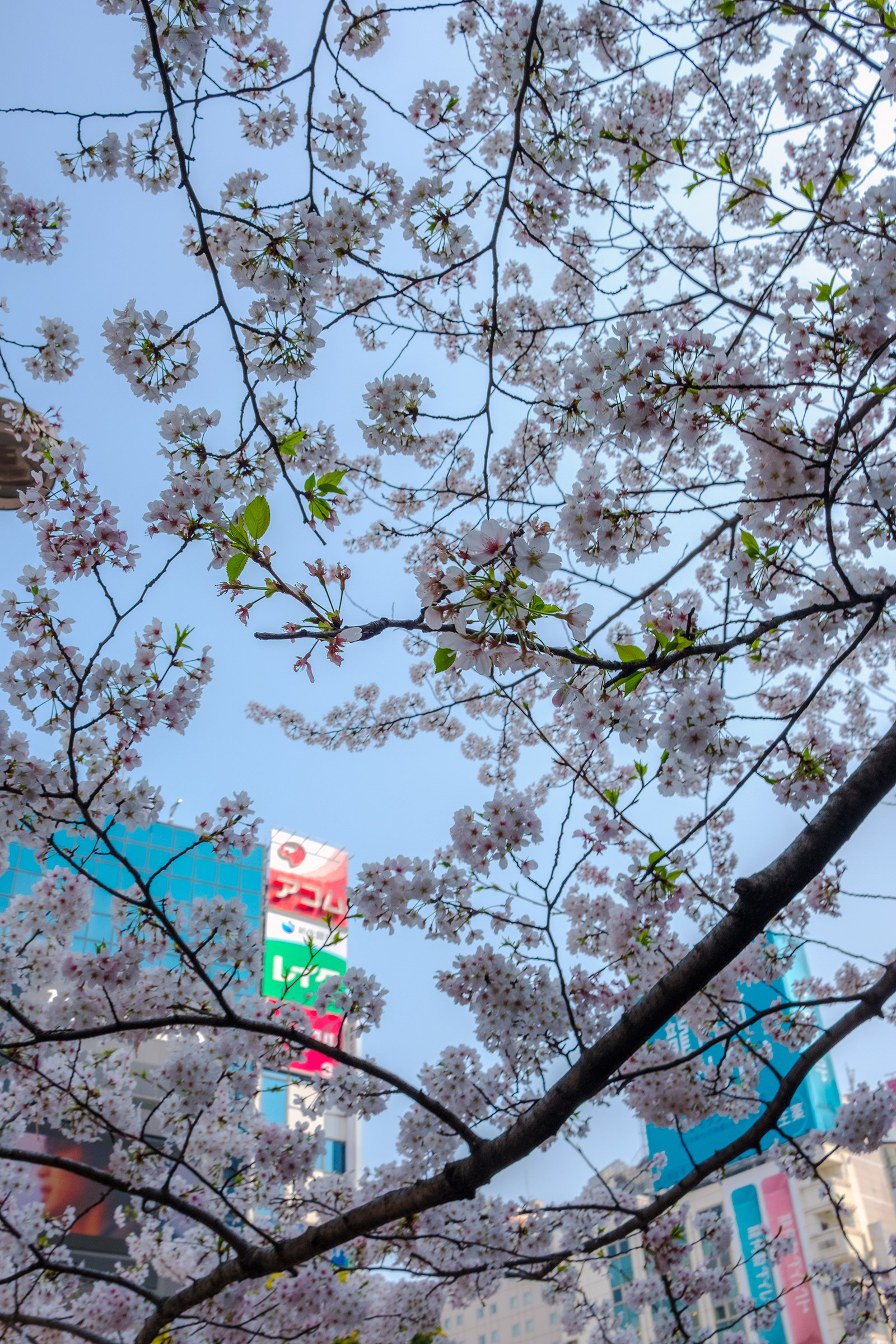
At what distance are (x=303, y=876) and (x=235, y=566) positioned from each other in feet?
66.5

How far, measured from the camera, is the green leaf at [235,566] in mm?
1535

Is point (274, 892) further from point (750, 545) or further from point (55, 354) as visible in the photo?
point (750, 545)

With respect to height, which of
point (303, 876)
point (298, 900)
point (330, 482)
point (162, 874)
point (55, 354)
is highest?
point (303, 876)

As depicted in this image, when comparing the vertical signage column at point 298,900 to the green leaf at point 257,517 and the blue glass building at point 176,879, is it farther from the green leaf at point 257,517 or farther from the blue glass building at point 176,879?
the green leaf at point 257,517

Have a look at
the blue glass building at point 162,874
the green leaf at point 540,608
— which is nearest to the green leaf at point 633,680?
the green leaf at point 540,608

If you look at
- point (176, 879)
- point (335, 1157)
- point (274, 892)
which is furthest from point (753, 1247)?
point (176, 879)

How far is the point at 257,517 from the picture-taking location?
1.47m

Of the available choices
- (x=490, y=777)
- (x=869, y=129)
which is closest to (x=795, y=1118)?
(x=490, y=777)

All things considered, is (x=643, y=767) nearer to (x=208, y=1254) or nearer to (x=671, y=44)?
(x=671, y=44)

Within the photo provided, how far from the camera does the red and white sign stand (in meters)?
20.2

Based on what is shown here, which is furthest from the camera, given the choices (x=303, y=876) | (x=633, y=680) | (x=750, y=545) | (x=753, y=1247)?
(x=303, y=876)

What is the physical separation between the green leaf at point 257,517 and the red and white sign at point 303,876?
19099mm

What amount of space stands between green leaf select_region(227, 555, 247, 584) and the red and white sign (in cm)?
1903

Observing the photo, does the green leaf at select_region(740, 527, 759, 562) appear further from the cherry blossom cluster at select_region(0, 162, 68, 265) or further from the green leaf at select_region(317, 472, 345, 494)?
the cherry blossom cluster at select_region(0, 162, 68, 265)
